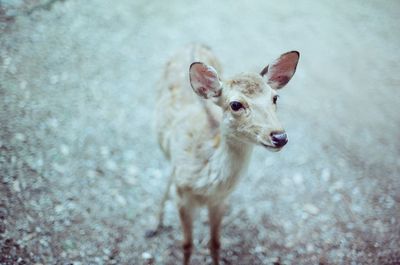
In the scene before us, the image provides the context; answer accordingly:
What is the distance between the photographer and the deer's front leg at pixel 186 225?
12.1 ft

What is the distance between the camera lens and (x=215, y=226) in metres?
3.90

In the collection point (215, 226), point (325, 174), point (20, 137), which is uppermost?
point (215, 226)

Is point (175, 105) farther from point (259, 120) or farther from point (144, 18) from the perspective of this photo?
point (144, 18)

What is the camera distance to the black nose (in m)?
2.80

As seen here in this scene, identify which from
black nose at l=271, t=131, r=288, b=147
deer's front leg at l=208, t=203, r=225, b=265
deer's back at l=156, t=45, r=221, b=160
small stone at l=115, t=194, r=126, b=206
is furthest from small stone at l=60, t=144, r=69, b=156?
black nose at l=271, t=131, r=288, b=147

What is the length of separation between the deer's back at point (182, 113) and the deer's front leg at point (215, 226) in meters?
0.55

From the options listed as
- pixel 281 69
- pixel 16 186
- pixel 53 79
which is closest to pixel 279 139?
pixel 281 69

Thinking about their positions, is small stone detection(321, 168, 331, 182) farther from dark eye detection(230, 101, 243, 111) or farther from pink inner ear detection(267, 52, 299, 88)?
dark eye detection(230, 101, 243, 111)

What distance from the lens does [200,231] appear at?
14.7 feet

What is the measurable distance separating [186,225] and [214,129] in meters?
0.87

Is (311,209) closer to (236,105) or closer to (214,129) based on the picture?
(214,129)

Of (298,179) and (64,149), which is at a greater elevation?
(298,179)

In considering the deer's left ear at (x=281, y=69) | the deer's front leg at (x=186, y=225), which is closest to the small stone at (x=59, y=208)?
the deer's front leg at (x=186, y=225)

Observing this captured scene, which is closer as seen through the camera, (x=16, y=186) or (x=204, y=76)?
(x=204, y=76)
